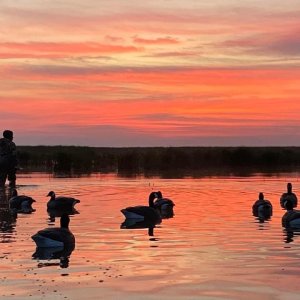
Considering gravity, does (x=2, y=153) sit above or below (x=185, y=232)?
above

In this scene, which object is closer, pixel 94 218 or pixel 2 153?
pixel 94 218

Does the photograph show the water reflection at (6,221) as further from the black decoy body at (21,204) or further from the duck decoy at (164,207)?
the duck decoy at (164,207)

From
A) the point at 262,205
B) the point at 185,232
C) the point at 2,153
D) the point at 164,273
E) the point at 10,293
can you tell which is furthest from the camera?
the point at 2,153

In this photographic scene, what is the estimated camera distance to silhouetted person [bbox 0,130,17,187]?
4444 centimetres

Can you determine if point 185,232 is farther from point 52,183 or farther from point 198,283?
point 52,183

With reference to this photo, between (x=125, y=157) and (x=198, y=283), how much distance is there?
74.4 m

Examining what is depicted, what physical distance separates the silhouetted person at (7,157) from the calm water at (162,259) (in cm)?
1196

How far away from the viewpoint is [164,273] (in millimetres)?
16266

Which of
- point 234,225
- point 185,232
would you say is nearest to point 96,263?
point 185,232

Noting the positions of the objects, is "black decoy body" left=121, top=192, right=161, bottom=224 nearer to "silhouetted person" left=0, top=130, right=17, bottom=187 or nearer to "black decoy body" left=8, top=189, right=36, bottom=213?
"black decoy body" left=8, top=189, right=36, bottom=213

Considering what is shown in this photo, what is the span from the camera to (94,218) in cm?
2817

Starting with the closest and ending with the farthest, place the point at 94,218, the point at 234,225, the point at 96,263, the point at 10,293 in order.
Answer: the point at 10,293
the point at 96,263
the point at 234,225
the point at 94,218

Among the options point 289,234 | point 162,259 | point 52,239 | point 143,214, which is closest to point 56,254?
point 52,239

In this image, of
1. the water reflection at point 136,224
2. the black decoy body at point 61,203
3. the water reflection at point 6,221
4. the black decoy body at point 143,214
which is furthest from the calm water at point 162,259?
the black decoy body at point 61,203
